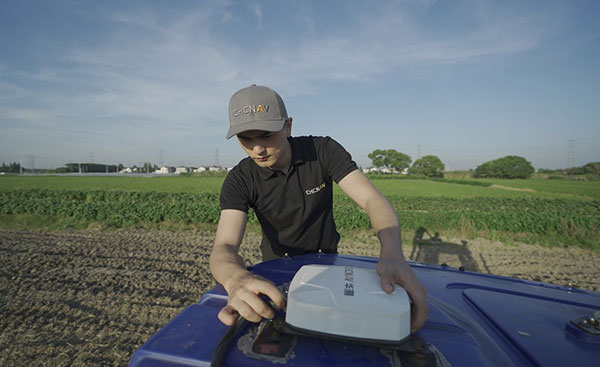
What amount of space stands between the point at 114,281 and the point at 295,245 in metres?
3.66

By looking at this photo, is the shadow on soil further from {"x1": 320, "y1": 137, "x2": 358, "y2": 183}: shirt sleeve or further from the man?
{"x1": 320, "y1": 137, "x2": 358, "y2": 183}: shirt sleeve

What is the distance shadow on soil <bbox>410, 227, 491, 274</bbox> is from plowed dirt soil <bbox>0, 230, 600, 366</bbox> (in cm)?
3

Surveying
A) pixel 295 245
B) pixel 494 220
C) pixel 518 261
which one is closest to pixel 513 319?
pixel 295 245

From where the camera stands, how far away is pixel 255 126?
1.56m

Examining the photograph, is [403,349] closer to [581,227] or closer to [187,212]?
[187,212]

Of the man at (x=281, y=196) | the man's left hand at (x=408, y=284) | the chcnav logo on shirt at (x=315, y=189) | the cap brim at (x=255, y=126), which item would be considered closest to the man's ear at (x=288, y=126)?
the man at (x=281, y=196)

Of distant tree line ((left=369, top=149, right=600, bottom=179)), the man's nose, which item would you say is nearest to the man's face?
the man's nose

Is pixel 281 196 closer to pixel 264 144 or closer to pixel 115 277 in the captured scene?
pixel 264 144

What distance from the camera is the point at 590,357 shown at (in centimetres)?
86

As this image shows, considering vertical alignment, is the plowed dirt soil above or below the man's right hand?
below

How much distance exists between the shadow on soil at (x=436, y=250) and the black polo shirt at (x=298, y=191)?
5.12 meters

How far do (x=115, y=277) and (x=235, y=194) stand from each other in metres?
3.82

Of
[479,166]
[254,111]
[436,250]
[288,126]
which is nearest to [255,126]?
[254,111]

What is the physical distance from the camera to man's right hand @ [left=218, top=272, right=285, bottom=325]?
91 cm
